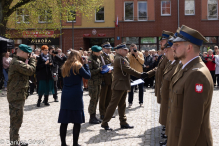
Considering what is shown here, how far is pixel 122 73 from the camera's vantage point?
7.84 metres

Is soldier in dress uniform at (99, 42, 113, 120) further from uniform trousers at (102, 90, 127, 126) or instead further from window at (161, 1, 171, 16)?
window at (161, 1, 171, 16)

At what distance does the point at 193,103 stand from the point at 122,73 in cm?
506

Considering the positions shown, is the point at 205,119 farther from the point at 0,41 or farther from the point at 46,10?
the point at 46,10

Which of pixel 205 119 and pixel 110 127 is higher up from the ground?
pixel 205 119

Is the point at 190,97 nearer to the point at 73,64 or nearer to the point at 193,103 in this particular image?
the point at 193,103

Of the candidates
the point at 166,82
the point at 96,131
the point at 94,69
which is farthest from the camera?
the point at 94,69

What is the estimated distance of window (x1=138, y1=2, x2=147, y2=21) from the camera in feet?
111

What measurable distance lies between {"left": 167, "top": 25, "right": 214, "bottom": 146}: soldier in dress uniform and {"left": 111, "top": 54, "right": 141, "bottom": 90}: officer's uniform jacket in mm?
4560

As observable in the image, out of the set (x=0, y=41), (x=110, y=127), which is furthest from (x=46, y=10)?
(x=110, y=127)

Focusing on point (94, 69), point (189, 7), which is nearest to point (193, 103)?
point (94, 69)

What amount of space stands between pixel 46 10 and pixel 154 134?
17622mm

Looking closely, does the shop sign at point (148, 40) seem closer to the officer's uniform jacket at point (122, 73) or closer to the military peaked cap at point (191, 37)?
the officer's uniform jacket at point (122, 73)

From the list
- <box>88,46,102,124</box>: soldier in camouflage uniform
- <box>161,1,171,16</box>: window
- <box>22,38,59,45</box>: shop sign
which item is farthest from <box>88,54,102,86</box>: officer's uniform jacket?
<box>161,1,171,16</box>: window

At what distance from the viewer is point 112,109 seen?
7.63 m
